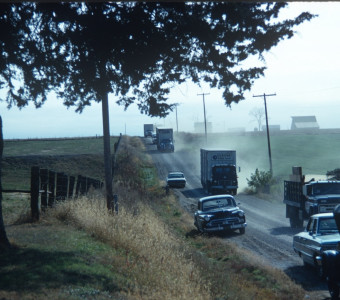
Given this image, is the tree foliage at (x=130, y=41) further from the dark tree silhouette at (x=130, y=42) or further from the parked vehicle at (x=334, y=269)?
the parked vehicle at (x=334, y=269)

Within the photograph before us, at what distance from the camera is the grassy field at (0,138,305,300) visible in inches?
297

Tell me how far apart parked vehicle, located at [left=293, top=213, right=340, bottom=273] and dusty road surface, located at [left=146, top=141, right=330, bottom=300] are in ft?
1.72

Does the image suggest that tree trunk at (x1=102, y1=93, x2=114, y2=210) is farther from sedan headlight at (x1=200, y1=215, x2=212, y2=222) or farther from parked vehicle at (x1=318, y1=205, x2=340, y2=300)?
parked vehicle at (x1=318, y1=205, x2=340, y2=300)

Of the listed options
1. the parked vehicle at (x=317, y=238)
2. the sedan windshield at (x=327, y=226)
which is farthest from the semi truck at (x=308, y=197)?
the sedan windshield at (x=327, y=226)

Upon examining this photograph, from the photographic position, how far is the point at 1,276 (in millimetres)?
7496

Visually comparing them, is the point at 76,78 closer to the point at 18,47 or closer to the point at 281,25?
the point at 18,47

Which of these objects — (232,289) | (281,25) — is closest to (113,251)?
(232,289)

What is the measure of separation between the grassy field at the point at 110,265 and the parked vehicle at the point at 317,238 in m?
1.17

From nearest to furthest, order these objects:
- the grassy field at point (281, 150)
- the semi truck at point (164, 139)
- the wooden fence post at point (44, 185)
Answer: the wooden fence post at point (44, 185) < the grassy field at point (281, 150) < the semi truck at point (164, 139)

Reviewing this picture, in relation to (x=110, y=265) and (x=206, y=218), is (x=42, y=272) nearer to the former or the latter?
(x=110, y=265)

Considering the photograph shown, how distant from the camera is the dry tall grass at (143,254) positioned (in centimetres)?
818

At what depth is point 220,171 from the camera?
39.4 meters

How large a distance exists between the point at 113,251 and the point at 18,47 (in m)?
5.35

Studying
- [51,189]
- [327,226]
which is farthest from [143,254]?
[327,226]
